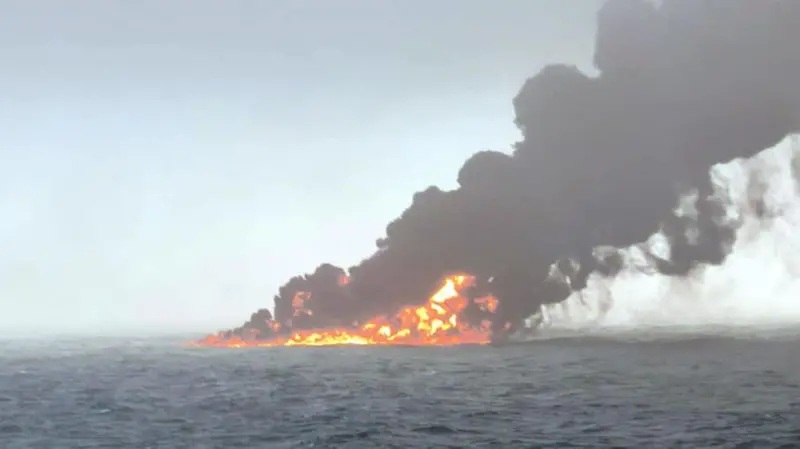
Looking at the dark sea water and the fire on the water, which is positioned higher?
the fire on the water

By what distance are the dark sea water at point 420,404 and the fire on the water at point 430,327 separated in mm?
44127

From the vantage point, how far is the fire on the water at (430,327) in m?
178

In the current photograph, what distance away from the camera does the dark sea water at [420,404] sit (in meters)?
55.8

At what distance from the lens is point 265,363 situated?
139875 millimetres

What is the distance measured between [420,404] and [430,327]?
10871cm

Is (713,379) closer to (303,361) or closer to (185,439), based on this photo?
(185,439)

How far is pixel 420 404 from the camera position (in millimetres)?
76375

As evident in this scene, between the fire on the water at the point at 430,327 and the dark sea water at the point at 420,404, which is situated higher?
the fire on the water at the point at 430,327

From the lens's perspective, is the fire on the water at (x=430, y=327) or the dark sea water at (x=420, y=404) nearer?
the dark sea water at (x=420, y=404)

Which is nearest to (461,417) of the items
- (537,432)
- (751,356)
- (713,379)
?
(537,432)

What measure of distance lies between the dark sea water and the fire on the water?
4413 centimetres

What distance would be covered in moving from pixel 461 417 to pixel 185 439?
22.8 meters

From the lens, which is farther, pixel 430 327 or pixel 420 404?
pixel 430 327

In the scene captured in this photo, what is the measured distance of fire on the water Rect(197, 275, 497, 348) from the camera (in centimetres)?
17838
